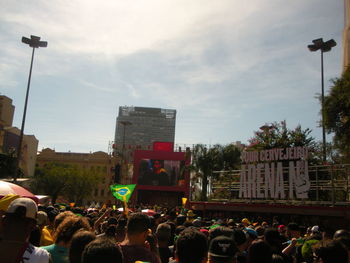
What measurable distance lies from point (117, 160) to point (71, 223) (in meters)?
78.9

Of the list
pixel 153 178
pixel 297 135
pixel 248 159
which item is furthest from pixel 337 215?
pixel 153 178

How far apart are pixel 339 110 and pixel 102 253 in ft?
68.1

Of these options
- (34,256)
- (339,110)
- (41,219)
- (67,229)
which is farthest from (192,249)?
(339,110)

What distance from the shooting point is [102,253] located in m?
2.63

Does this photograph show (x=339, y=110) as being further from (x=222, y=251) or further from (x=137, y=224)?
(x=222, y=251)

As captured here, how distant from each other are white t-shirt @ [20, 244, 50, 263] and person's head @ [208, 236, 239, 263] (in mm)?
1472

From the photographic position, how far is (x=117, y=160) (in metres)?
82.0

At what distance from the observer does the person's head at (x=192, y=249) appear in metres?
3.08

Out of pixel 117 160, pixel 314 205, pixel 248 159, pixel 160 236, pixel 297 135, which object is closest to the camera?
pixel 160 236

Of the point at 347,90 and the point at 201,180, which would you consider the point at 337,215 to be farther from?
the point at 201,180

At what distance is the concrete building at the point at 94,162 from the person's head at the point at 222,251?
255 ft

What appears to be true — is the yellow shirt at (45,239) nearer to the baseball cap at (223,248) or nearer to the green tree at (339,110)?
the baseball cap at (223,248)

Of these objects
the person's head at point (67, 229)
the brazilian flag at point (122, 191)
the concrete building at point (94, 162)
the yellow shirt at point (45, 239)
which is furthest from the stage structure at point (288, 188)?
the concrete building at point (94, 162)

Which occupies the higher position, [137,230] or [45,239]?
[137,230]
